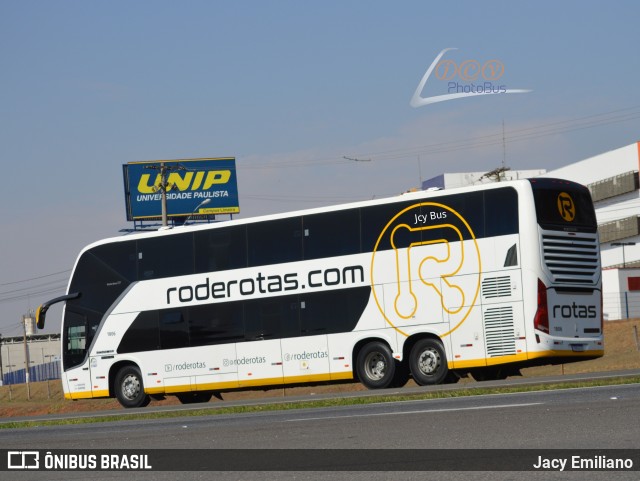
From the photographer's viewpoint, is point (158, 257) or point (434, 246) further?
point (158, 257)

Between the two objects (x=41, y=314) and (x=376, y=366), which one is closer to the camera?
(x=376, y=366)

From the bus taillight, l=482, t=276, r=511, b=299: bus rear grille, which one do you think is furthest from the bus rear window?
l=482, t=276, r=511, b=299: bus rear grille

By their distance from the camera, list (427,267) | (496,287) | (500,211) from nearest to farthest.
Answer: (500,211) → (496,287) → (427,267)

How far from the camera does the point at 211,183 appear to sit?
263ft

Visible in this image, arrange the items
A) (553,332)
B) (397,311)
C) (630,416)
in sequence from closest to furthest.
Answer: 1. (630,416)
2. (553,332)
3. (397,311)

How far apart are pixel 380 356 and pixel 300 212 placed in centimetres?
386

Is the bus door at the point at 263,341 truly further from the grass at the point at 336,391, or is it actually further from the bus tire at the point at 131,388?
the bus tire at the point at 131,388

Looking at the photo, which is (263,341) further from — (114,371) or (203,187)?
(203,187)

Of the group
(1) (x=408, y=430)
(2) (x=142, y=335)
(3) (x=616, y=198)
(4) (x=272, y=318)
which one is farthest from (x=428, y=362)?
(3) (x=616, y=198)

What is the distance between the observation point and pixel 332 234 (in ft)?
84.3

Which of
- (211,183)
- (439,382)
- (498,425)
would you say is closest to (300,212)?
(439,382)

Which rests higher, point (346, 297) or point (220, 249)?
point (220, 249)

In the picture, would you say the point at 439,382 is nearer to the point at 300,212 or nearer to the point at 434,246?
Answer: the point at 434,246

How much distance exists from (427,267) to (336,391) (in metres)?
14.4
